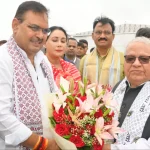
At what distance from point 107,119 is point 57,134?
38cm

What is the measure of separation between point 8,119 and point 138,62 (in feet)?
3.81

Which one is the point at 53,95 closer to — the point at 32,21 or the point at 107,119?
the point at 107,119

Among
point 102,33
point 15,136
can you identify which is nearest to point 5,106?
point 15,136

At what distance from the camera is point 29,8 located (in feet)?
7.91

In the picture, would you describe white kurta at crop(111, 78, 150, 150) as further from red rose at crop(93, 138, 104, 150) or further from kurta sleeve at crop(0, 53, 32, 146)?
Result: kurta sleeve at crop(0, 53, 32, 146)

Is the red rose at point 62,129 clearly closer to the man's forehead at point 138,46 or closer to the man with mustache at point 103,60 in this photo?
the man's forehead at point 138,46

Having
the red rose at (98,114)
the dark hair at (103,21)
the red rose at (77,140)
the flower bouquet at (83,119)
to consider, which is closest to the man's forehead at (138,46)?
the flower bouquet at (83,119)

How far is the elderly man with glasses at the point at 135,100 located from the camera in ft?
7.13

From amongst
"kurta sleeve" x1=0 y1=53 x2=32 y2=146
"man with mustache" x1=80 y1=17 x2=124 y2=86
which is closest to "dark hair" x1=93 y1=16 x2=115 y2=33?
"man with mustache" x1=80 y1=17 x2=124 y2=86

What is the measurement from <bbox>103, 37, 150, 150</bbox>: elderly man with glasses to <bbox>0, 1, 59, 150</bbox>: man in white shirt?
22.7 inches

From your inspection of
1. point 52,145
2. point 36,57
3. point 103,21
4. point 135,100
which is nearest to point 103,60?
point 103,21

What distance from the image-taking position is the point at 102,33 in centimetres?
450

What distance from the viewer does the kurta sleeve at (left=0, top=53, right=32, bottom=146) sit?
2.16m

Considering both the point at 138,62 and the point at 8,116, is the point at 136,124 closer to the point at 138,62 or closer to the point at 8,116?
the point at 138,62
